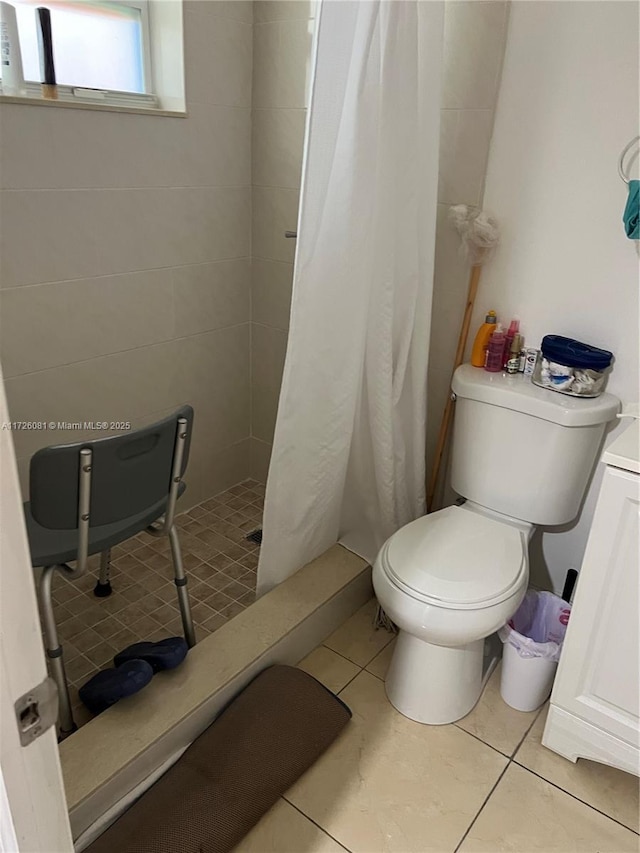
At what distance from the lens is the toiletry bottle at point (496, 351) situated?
1810 millimetres

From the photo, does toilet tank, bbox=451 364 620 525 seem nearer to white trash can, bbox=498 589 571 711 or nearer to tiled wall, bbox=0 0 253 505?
white trash can, bbox=498 589 571 711

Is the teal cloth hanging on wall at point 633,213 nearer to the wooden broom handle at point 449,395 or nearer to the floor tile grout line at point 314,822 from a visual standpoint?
the wooden broom handle at point 449,395

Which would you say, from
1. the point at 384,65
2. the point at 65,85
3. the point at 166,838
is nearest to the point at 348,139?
the point at 384,65

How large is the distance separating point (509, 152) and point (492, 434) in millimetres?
744

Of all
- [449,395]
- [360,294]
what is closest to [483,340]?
[449,395]

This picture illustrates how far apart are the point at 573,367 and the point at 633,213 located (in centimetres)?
39

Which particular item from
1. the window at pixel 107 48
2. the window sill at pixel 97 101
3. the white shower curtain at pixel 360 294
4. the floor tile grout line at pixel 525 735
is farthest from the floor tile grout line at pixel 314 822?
the window at pixel 107 48

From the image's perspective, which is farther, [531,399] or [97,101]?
[97,101]

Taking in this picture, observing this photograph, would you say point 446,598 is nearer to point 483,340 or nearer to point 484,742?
point 484,742

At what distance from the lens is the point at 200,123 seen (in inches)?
79.7

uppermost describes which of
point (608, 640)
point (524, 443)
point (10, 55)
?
point (10, 55)

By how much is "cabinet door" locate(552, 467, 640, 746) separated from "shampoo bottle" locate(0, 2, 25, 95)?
167cm

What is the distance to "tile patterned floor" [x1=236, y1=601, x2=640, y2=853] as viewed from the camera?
1.39 meters

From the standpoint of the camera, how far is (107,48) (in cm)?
191
